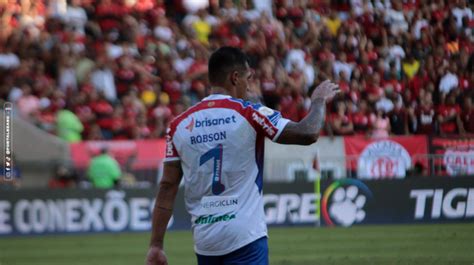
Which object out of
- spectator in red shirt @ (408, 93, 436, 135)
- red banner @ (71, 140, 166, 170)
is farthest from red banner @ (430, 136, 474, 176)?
red banner @ (71, 140, 166, 170)

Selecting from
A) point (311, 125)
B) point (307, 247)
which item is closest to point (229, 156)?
point (311, 125)

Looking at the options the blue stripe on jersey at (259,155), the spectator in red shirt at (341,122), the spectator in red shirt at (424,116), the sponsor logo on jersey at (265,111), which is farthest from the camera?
the spectator in red shirt at (424,116)

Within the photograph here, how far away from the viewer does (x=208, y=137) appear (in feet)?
20.2

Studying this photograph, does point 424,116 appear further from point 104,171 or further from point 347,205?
point 104,171

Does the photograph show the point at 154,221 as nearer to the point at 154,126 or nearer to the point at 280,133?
the point at 280,133

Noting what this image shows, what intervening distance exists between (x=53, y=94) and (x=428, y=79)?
27.1ft

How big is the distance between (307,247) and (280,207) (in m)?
4.47

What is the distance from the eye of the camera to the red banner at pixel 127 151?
2173 cm

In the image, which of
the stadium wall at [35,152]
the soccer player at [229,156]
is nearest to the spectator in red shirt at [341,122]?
the stadium wall at [35,152]

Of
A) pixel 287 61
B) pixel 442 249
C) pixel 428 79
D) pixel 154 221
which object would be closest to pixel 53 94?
pixel 287 61

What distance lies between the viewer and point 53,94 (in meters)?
23.3

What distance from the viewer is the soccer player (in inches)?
239

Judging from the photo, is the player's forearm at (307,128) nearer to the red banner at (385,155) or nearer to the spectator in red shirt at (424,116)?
the red banner at (385,155)

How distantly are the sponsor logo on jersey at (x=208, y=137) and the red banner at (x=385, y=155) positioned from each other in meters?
15.5
